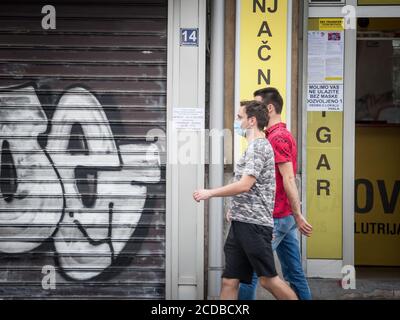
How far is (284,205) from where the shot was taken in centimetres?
645

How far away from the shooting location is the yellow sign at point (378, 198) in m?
8.93

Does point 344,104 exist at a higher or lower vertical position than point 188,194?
higher

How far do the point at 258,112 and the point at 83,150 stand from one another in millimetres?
2058

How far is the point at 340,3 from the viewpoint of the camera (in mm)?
7840

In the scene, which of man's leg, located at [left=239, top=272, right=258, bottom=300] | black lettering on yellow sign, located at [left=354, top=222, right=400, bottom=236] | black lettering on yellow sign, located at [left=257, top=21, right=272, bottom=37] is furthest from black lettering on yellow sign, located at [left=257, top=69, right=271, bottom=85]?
black lettering on yellow sign, located at [left=354, top=222, right=400, bottom=236]

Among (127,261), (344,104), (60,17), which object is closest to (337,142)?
(344,104)

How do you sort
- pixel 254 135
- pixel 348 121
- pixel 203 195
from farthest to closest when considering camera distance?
pixel 348 121 < pixel 254 135 < pixel 203 195

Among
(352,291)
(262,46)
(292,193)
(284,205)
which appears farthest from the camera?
(352,291)

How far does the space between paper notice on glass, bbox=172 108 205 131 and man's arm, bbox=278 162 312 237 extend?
1213 mm

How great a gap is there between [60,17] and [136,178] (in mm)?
1740

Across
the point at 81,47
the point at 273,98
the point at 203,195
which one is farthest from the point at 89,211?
the point at 273,98

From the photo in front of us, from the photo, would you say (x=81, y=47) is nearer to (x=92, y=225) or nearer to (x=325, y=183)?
(x=92, y=225)

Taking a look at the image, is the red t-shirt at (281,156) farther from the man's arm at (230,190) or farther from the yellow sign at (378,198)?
the yellow sign at (378,198)
